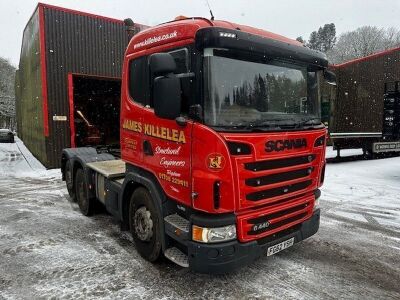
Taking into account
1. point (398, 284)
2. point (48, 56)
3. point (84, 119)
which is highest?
point (48, 56)

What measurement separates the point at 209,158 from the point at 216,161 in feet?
0.25

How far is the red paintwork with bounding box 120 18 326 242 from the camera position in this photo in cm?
313

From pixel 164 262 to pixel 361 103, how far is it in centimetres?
1534

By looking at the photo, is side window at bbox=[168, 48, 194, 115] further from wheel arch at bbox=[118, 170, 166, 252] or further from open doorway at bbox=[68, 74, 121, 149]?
open doorway at bbox=[68, 74, 121, 149]

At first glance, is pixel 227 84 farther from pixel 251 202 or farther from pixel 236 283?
pixel 236 283

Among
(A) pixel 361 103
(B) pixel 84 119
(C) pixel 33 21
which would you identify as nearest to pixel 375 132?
(A) pixel 361 103

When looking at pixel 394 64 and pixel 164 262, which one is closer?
pixel 164 262

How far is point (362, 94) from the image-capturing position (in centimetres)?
1633

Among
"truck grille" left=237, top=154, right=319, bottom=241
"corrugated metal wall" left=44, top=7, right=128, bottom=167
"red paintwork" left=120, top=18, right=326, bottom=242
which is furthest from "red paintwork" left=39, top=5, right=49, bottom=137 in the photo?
"truck grille" left=237, top=154, right=319, bottom=241

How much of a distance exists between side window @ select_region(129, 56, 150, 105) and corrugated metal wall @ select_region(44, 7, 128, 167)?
928 cm

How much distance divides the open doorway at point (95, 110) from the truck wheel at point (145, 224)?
9238 mm

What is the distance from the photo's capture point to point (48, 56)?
12.2 m

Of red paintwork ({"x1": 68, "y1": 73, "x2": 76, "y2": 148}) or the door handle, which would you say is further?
red paintwork ({"x1": 68, "y1": 73, "x2": 76, "y2": 148})

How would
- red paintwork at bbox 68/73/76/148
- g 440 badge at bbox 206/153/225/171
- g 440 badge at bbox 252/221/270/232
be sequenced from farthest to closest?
1. red paintwork at bbox 68/73/76/148
2. g 440 badge at bbox 252/221/270/232
3. g 440 badge at bbox 206/153/225/171
